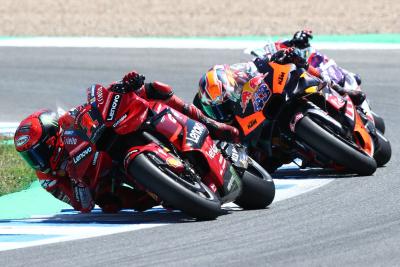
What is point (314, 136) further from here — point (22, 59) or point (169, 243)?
point (22, 59)

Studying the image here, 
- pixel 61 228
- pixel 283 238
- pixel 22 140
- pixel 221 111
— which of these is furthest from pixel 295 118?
pixel 283 238

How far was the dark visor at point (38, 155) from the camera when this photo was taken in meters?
9.28

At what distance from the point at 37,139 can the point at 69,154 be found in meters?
0.27

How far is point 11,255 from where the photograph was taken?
25.2 feet

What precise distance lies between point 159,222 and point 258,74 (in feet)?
9.06

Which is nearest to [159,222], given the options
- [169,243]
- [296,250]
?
[169,243]

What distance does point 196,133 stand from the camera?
9047 mm

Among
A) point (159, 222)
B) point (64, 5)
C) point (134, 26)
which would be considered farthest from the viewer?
point (64, 5)

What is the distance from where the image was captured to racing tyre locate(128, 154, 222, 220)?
27.3 ft

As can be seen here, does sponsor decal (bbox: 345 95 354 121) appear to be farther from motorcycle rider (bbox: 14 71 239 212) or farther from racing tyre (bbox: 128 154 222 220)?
racing tyre (bbox: 128 154 222 220)

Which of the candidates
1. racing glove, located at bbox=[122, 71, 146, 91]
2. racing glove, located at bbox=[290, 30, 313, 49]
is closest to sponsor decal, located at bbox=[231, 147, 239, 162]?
racing glove, located at bbox=[122, 71, 146, 91]

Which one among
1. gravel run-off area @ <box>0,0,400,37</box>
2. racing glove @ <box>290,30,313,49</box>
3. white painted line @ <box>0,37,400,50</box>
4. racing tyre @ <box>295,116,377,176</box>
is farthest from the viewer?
gravel run-off area @ <box>0,0,400,37</box>

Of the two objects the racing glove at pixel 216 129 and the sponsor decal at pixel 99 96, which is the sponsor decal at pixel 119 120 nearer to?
the sponsor decal at pixel 99 96

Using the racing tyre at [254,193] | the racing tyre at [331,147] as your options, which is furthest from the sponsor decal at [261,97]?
the racing tyre at [254,193]
